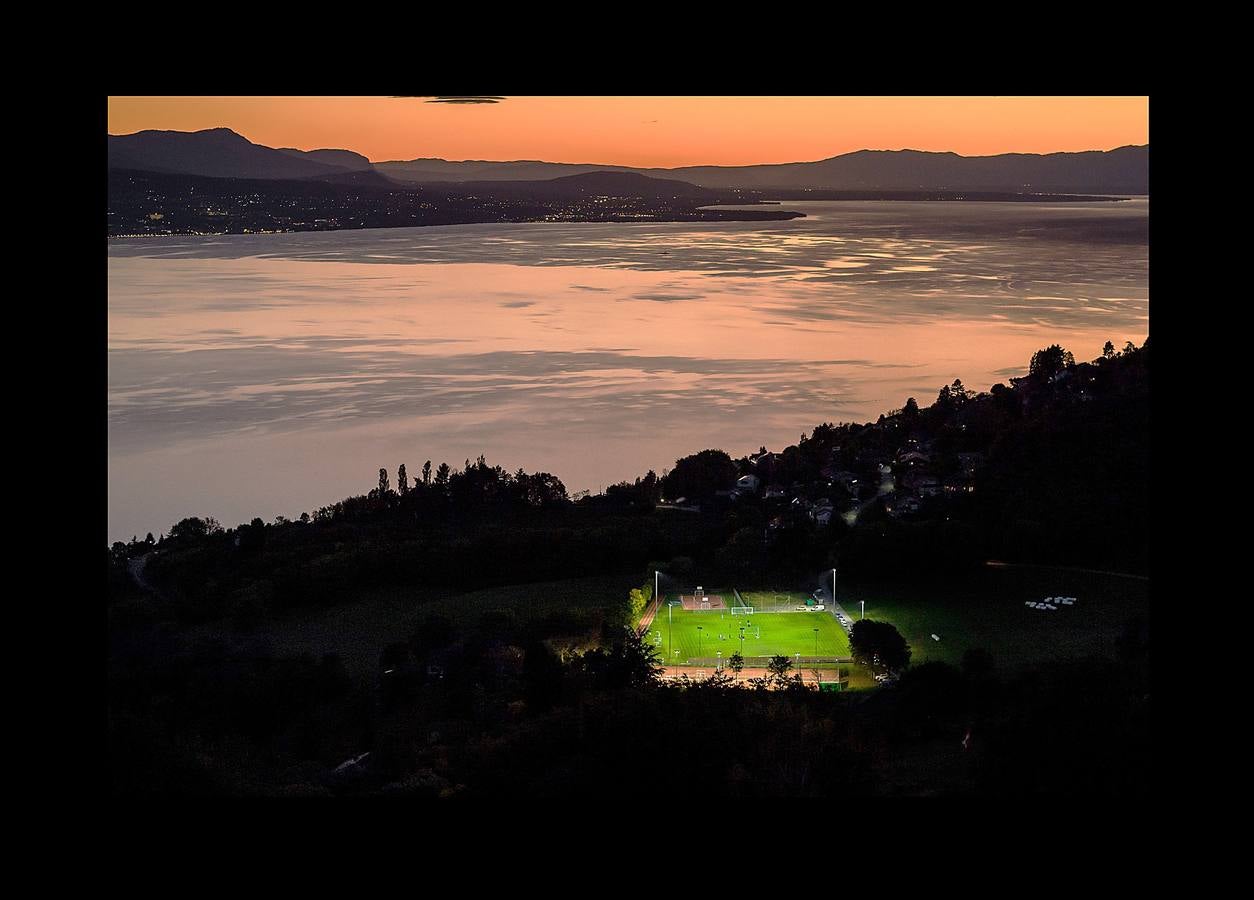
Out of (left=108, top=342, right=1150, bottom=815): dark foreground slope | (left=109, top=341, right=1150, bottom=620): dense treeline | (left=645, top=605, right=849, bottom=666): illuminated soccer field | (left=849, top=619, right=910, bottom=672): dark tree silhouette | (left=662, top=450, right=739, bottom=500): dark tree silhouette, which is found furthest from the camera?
(left=662, top=450, right=739, bottom=500): dark tree silhouette

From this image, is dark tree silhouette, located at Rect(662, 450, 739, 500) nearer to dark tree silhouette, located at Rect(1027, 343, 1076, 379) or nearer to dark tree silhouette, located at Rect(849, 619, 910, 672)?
dark tree silhouette, located at Rect(1027, 343, 1076, 379)

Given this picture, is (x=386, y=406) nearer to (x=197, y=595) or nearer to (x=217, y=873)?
(x=197, y=595)

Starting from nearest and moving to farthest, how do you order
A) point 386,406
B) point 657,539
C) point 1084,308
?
point 657,539 < point 386,406 < point 1084,308

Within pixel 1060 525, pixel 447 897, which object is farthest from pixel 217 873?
pixel 1060 525

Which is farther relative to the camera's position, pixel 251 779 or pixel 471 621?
pixel 471 621

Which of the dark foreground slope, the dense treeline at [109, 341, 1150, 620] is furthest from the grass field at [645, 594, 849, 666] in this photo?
the dense treeline at [109, 341, 1150, 620]
